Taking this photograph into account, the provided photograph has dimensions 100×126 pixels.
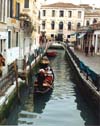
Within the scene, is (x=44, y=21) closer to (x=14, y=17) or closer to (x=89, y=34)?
(x=89, y=34)

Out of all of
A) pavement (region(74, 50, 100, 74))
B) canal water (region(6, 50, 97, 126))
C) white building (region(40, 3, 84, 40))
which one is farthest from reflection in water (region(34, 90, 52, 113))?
white building (region(40, 3, 84, 40))

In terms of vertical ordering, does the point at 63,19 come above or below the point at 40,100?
above

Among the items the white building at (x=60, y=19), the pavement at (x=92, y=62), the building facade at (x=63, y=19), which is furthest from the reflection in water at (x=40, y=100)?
the white building at (x=60, y=19)

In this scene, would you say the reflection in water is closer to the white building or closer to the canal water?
the canal water

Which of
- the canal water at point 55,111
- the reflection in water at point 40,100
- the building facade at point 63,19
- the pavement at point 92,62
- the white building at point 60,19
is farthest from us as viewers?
the white building at point 60,19

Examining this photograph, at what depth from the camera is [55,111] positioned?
17422mm

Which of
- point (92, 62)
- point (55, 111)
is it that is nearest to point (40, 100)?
point (55, 111)

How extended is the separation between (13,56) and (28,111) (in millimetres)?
13809

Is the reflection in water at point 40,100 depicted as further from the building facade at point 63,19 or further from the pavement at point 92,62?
the building facade at point 63,19

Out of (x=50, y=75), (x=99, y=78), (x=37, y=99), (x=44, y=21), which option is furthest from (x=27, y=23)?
(x=44, y=21)

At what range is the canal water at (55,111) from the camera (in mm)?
15525

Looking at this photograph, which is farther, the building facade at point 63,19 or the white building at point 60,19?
the white building at point 60,19

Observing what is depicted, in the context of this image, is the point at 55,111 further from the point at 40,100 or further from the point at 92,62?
the point at 92,62

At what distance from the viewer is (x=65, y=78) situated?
Answer: 29.4 meters
